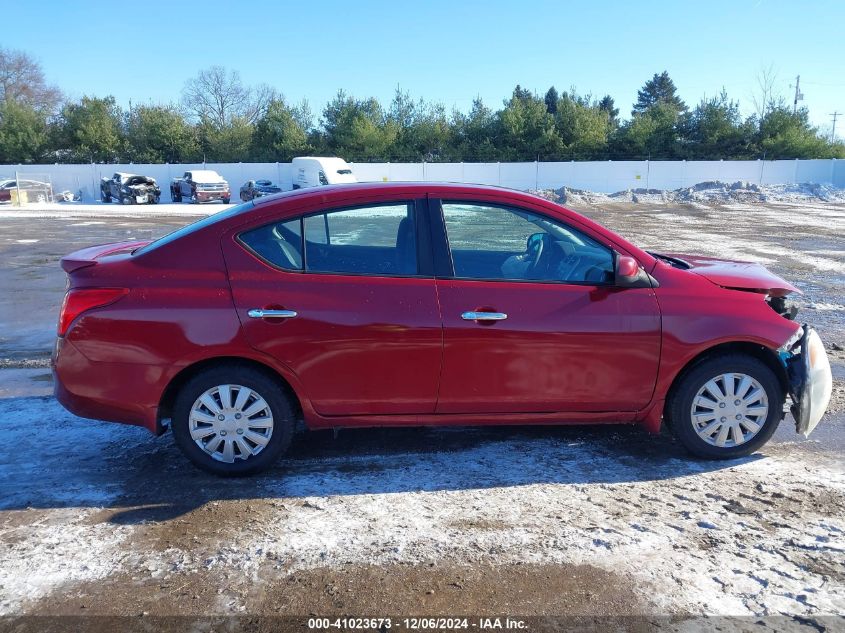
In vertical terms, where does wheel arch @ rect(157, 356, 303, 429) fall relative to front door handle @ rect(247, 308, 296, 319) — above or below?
below

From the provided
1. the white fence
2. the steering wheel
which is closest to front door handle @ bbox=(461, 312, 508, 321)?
the steering wheel

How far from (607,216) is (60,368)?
2593cm

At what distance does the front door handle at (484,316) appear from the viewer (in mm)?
4016

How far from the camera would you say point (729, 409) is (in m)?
4.31

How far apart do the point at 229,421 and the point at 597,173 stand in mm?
43164

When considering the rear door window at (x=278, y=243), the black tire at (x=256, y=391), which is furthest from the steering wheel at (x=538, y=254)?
the black tire at (x=256, y=391)

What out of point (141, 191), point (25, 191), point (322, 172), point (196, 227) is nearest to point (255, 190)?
point (322, 172)

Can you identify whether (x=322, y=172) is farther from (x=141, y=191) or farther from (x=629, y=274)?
Result: (x=629, y=274)

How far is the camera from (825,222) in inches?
927

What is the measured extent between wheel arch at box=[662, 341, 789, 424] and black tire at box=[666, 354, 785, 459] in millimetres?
13

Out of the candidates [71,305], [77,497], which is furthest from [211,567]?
[71,305]

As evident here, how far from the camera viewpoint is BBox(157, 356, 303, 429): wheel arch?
13.2ft

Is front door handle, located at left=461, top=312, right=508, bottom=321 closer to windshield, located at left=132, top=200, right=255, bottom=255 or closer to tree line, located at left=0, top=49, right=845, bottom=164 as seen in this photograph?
windshield, located at left=132, top=200, right=255, bottom=255

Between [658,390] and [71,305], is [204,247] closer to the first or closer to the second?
[71,305]
